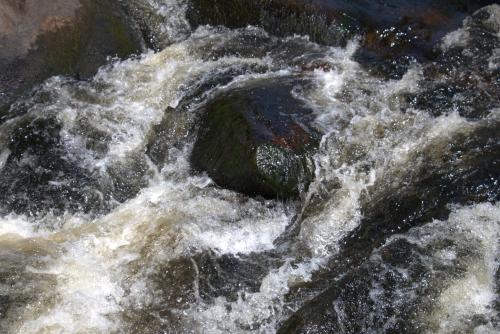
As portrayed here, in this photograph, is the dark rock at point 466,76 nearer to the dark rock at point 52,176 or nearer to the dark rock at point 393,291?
the dark rock at point 393,291

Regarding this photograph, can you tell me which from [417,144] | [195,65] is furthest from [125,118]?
[417,144]

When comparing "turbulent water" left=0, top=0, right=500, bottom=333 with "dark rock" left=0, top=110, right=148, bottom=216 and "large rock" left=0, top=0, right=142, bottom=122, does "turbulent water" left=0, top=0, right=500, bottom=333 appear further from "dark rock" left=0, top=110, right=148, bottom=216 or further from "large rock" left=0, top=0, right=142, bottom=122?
"large rock" left=0, top=0, right=142, bottom=122

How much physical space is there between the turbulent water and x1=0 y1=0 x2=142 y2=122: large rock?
6.4 inches

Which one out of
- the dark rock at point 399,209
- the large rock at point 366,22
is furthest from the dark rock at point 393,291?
the large rock at point 366,22

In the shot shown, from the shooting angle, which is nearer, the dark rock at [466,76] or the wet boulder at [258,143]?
the wet boulder at [258,143]

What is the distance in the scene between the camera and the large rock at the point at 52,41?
6367 mm

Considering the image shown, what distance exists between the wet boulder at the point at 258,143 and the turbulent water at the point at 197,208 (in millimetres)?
132

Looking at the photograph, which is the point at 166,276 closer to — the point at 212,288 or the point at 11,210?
the point at 212,288

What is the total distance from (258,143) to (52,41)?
9.90ft

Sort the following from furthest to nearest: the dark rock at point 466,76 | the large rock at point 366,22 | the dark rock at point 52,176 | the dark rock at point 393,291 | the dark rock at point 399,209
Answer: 1. the large rock at point 366,22
2. the dark rock at point 466,76
3. the dark rock at point 52,176
4. the dark rock at point 399,209
5. the dark rock at point 393,291

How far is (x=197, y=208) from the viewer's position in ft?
17.8

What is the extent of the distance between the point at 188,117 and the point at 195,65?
1185mm

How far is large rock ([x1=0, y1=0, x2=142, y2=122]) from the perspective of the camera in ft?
20.9

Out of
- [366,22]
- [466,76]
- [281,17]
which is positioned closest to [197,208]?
[281,17]
